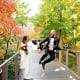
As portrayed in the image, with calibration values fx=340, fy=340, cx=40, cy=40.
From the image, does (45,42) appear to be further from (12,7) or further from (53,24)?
(53,24)

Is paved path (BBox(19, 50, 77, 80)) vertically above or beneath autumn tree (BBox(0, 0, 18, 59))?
beneath

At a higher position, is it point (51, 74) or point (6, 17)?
point (6, 17)

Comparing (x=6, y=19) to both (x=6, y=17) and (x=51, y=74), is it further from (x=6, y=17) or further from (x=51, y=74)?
(x=51, y=74)

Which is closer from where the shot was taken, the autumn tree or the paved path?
the paved path

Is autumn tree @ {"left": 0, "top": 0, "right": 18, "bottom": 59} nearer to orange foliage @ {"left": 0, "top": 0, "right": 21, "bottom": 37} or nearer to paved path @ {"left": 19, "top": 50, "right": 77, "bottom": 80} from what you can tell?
orange foliage @ {"left": 0, "top": 0, "right": 21, "bottom": 37}

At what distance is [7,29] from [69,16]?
681cm

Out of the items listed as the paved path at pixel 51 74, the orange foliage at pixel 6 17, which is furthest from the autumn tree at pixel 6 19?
the paved path at pixel 51 74

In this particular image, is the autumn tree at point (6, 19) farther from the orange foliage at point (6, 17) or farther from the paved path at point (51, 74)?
the paved path at point (51, 74)

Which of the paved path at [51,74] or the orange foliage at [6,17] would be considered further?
the orange foliage at [6,17]

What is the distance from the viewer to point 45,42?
16672 mm

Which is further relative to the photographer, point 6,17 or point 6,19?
point 6,19

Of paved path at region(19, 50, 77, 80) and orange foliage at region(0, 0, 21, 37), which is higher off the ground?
orange foliage at region(0, 0, 21, 37)

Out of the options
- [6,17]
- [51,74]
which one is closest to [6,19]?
[6,17]

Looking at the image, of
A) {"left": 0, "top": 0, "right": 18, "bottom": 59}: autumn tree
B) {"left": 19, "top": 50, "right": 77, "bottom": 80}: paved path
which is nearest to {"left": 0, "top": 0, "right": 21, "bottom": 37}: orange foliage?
{"left": 0, "top": 0, "right": 18, "bottom": 59}: autumn tree
